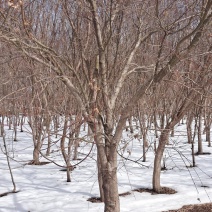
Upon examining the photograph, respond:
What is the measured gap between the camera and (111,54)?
18.2ft

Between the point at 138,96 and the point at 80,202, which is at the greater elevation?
the point at 138,96

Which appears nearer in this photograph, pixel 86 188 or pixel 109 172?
pixel 109 172

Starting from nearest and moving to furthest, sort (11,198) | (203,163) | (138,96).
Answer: (138,96)
(11,198)
(203,163)

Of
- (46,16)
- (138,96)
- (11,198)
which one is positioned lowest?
(11,198)

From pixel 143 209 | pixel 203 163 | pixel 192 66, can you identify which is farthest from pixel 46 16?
pixel 203 163

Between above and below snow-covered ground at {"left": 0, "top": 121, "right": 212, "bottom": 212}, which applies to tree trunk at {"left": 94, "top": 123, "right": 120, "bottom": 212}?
above

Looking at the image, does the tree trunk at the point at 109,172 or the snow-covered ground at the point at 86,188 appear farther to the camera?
the snow-covered ground at the point at 86,188

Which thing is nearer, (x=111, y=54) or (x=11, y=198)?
(x=111, y=54)

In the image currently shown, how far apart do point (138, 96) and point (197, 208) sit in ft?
9.20

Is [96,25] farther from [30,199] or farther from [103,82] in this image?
[30,199]

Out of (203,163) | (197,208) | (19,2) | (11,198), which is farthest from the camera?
(203,163)

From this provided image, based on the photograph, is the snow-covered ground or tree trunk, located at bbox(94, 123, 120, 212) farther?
the snow-covered ground

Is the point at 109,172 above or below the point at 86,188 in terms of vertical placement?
above

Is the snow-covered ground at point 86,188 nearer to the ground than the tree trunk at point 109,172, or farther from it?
nearer to the ground
